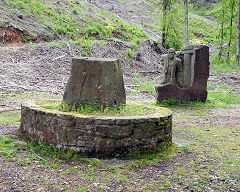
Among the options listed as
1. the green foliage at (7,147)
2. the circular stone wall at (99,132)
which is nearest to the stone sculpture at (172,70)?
the circular stone wall at (99,132)

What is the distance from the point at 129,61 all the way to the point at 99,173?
14268 mm

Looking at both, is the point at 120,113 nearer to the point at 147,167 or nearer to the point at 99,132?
the point at 99,132

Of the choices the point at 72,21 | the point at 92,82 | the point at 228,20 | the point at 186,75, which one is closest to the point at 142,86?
the point at 186,75

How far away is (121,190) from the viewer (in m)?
3.32

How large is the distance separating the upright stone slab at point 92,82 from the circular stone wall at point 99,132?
0.61m

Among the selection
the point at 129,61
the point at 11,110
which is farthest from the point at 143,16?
the point at 11,110

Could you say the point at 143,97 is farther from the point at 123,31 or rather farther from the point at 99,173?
the point at 123,31

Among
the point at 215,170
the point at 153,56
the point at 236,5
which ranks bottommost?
the point at 215,170

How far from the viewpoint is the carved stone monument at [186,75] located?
10.2m

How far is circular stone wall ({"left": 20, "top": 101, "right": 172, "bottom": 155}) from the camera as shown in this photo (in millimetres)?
4188

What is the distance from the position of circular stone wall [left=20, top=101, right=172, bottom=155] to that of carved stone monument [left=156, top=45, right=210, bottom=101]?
5.76 meters

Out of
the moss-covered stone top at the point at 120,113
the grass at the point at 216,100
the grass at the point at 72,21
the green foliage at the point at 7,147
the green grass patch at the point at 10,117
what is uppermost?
the grass at the point at 72,21

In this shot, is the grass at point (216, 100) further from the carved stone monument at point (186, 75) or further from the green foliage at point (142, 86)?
the green foliage at point (142, 86)

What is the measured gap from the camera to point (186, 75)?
414 inches
